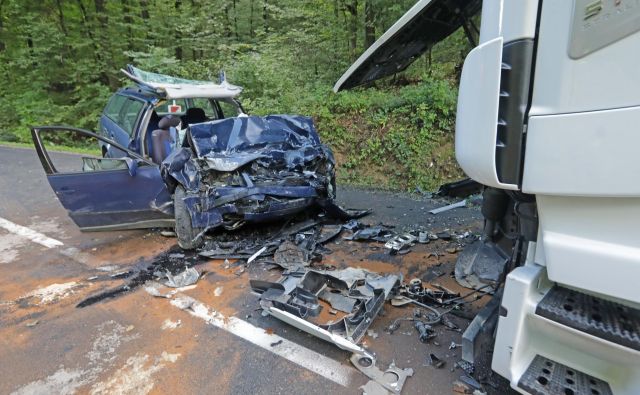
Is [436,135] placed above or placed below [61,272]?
above

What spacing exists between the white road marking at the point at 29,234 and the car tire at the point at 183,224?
1720mm

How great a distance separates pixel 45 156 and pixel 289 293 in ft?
10.8

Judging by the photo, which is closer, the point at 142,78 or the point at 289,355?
the point at 289,355

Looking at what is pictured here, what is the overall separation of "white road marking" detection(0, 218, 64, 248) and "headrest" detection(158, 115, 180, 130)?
6.80 ft

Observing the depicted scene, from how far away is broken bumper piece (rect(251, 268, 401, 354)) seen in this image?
8.18 ft

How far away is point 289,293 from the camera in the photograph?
9.48 ft

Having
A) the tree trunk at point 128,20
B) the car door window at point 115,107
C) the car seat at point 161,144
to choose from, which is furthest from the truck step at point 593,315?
the tree trunk at point 128,20

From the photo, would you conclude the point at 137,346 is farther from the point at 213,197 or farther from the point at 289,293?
the point at 213,197

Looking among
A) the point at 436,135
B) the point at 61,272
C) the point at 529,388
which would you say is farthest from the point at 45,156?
the point at 436,135

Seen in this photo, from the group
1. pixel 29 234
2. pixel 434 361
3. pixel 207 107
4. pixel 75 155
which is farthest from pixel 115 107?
pixel 434 361

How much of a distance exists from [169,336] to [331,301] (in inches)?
49.0

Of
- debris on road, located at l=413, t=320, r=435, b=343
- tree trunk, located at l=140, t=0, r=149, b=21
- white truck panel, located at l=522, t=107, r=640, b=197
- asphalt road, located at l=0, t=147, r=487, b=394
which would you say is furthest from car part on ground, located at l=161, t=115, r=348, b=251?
tree trunk, located at l=140, t=0, r=149, b=21

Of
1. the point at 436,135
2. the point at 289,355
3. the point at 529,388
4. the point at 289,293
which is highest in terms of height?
the point at 436,135

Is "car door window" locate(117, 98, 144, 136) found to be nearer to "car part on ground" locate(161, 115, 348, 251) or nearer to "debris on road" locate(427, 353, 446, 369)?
"car part on ground" locate(161, 115, 348, 251)
